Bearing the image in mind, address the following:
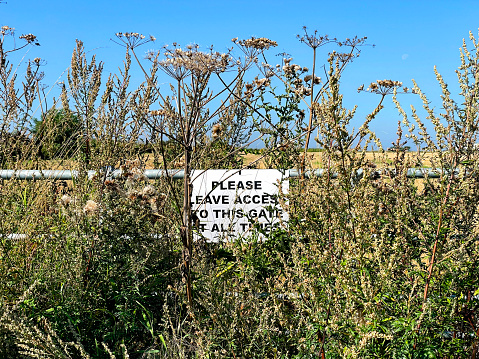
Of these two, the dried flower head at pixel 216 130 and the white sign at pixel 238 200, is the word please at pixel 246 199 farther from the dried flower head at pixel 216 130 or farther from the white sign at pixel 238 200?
the dried flower head at pixel 216 130

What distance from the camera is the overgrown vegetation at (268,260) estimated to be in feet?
7.57

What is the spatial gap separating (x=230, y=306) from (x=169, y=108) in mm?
1238

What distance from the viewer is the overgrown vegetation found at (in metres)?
2.31

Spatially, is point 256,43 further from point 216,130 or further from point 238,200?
point 238,200

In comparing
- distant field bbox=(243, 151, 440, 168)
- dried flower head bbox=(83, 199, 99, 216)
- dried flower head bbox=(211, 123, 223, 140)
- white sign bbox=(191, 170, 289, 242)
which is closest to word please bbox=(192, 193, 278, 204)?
white sign bbox=(191, 170, 289, 242)

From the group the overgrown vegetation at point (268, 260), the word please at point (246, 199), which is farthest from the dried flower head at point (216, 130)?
the word please at point (246, 199)

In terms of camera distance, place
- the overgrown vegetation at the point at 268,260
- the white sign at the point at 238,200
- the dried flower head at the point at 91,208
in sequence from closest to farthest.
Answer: the overgrown vegetation at the point at 268,260
the dried flower head at the point at 91,208
the white sign at the point at 238,200

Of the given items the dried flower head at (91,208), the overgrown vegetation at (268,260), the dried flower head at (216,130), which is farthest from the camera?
the dried flower head at (216,130)

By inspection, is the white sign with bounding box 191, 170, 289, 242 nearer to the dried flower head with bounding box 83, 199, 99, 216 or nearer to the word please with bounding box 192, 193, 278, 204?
the word please with bounding box 192, 193, 278, 204

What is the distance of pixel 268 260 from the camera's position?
3.74 meters

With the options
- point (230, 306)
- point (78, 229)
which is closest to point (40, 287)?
point (78, 229)

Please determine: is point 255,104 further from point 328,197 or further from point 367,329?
point 367,329

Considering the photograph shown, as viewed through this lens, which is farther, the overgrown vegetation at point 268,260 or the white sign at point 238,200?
the white sign at point 238,200

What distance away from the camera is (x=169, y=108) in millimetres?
3137
